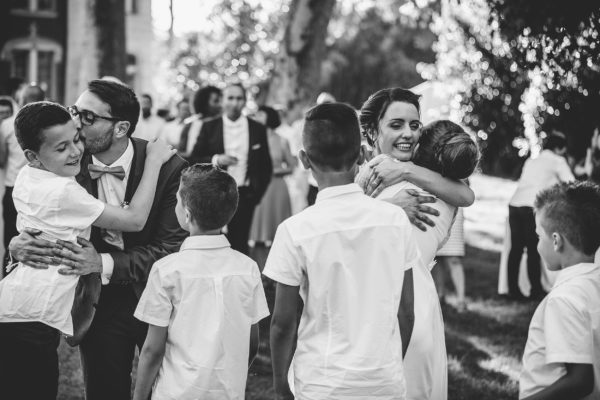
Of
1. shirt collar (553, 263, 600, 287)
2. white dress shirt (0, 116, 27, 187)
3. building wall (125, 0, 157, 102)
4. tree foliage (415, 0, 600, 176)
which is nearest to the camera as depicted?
shirt collar (553, 263, 600, 287)

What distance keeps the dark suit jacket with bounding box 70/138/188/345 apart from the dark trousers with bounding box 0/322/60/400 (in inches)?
6.3

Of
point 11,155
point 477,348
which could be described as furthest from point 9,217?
point 477,348

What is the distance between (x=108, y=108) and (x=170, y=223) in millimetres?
639

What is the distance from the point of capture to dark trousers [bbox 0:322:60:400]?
368 cm

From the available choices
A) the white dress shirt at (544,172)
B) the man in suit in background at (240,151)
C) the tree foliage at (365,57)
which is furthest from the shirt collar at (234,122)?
the tree foliage at (365,57)

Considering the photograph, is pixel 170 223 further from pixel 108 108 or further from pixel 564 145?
pixel 564 145

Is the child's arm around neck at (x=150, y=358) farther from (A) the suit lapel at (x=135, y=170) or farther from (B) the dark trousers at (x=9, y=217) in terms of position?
(B) the dark trousers at (x=9, y=217)

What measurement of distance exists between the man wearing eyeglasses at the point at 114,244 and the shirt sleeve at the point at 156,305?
376 millimetres

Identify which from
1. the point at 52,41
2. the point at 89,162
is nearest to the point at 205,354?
the point at 89,162

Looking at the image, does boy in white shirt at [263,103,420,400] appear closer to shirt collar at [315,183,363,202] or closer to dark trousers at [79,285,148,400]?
shirt collar at [315,183,363,202]

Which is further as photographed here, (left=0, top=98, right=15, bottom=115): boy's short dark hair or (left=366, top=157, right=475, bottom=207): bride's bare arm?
(left=0, top=98, right=15, bottom=115): boy's short dark hair

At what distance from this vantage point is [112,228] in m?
3.75

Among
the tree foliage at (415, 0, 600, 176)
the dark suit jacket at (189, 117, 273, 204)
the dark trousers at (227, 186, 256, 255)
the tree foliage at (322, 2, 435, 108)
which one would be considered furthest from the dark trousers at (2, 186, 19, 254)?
the tree foliage at (322, 2, 435, 108)

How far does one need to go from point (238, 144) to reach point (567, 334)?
6.29 meters
